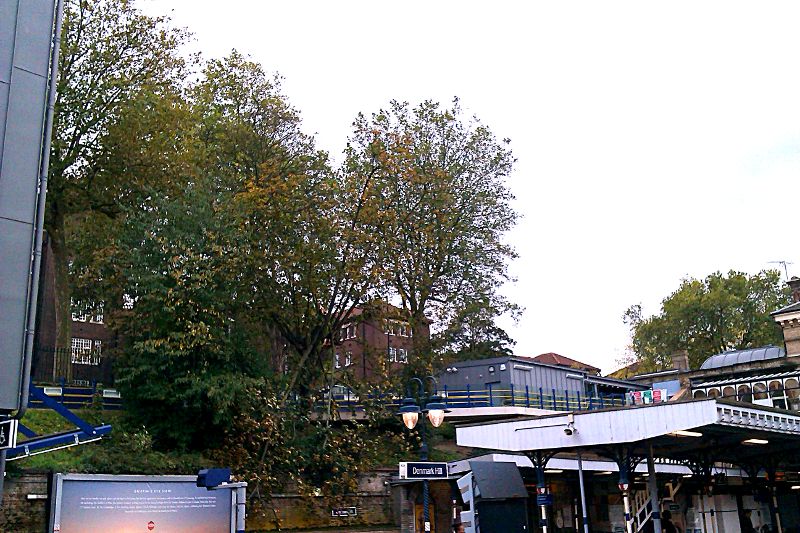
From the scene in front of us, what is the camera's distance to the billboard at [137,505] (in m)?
19.7

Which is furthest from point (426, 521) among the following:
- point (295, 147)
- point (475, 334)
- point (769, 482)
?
point (475, 334)

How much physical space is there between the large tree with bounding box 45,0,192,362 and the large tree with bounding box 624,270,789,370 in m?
48.0

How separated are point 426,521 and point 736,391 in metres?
35.3

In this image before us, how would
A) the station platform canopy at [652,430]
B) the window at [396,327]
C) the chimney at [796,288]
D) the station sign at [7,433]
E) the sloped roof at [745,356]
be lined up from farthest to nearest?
the chimney at [796,288], the sloped roof at [745,356], the window at [396,327], the station platform canopy at [652,430], the station sign at [7,433]

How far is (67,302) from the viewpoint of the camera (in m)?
32.0

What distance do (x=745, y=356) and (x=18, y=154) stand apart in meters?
46.3

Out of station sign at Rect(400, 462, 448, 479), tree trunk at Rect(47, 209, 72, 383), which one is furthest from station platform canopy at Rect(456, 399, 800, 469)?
tree trunk at Rect(47, 209, 72, 383)

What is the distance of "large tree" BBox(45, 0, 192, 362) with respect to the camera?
31359 mm

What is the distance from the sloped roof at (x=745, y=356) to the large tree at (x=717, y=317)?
14427 mm

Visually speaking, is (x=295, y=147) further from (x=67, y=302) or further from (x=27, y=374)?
(x=27, y=374)

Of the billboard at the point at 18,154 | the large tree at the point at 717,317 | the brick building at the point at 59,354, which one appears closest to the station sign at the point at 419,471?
the billboard at the point at 18,154

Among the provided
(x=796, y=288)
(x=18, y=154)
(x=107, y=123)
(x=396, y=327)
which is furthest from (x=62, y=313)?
(x=796, y=288)

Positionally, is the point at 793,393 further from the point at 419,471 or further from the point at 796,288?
the point at 419,471

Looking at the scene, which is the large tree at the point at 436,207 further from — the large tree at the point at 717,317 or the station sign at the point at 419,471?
the large tree at the point at 717,317
